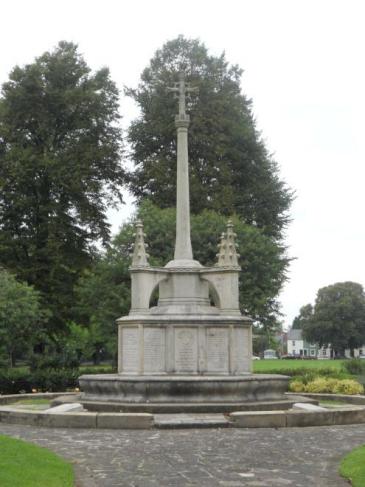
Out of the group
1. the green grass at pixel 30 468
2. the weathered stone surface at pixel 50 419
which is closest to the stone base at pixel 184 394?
the weathered stone surface at pixel 50 419

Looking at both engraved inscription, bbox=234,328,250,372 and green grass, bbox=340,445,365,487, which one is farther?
engraved inscription, bbox=234,328,250,372

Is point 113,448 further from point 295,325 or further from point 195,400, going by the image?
point 295,325

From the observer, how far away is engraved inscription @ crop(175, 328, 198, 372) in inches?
782

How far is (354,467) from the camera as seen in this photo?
1051 centimetres

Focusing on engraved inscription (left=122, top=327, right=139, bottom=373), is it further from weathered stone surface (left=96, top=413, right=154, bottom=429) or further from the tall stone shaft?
weathered stone surface (left=96, top=413, right=154, bottom=429)

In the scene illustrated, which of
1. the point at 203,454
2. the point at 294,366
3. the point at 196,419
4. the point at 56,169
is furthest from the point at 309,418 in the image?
the point at 294,366

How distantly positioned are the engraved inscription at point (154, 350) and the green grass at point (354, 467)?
28.0ft

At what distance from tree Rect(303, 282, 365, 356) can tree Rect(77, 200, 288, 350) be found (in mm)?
72233

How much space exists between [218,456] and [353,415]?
6.16 metres

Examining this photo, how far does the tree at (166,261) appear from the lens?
35.5 metres

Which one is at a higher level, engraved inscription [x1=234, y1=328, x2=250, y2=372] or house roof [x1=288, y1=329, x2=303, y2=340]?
house roof [x1=288, y1=329, x2=303, y2=340]

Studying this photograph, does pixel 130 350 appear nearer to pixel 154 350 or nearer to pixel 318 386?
pixel 154 350

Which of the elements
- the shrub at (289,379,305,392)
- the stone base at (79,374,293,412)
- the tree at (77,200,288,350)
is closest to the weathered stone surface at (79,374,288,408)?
the stone base at (79,374,293,412)

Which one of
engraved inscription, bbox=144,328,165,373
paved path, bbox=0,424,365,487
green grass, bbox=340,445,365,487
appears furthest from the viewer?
engraved inscription, bbox=144,328,165,373
